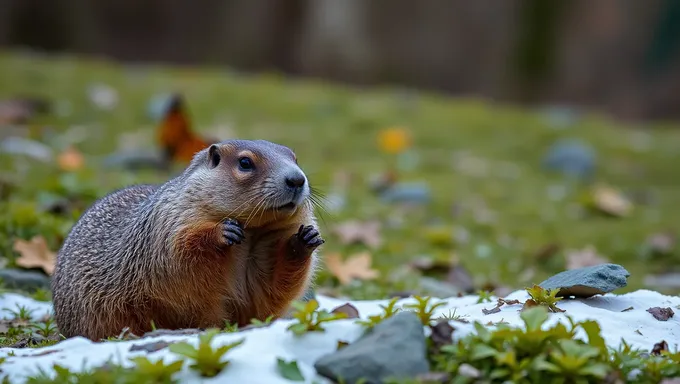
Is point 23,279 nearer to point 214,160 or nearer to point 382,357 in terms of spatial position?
point 214,160

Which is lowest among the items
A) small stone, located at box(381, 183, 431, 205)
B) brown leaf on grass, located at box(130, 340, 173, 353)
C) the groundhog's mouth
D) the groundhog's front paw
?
small stone, located at box(381, 183, 431, 205)

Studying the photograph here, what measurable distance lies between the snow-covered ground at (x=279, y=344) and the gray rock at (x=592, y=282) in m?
0.06

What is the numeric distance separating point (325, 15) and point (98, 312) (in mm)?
14497

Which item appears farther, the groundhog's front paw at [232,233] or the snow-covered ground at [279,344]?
the groundhog's front paw at [232,233]

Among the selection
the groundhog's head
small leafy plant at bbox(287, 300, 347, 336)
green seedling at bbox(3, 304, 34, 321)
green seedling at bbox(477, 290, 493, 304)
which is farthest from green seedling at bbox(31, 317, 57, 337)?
green seedling at bbox(477, 290, 493, 304)

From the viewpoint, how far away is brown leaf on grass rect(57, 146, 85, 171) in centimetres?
899

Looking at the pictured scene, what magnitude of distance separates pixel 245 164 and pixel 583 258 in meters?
4.41

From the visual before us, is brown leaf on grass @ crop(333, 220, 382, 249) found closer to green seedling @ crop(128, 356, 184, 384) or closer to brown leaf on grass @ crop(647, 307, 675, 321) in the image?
brown leaf on grass @ crop(647, 307, 675, 321)

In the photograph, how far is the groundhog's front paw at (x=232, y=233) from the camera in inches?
156

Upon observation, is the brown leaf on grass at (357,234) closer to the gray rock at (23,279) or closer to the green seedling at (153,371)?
the gray rock at (23,279)

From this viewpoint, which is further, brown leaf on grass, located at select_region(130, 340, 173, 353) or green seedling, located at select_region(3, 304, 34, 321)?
green seedling, located at select_region(3, 304, 34, 321)

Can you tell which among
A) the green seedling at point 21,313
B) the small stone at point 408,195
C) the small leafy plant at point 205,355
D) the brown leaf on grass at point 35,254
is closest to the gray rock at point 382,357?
the small leafy plant at point 205,355

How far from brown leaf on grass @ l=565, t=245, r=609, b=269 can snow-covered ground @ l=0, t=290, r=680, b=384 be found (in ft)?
11.0

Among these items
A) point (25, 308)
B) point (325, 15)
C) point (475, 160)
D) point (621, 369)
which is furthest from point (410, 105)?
point (621, 369)
